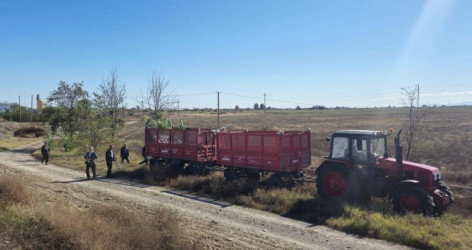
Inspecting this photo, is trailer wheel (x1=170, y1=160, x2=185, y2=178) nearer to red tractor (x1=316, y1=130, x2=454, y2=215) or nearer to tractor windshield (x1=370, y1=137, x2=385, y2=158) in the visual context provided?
red tractor (x1=316, y1=130, x2=454, y2=215)

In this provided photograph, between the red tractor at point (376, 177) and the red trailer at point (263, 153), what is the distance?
6.10 ft

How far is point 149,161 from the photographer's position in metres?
20.3

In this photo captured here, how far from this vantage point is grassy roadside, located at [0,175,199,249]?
7.39 m

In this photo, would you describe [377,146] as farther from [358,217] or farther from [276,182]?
[276,182]

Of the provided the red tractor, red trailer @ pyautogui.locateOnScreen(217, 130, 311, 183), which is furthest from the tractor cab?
red trailer @ pyautogui.locateOnScreen(217, 130, 311, 183)

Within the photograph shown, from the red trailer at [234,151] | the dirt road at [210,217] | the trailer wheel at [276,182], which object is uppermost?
the red trailer at [234,151]

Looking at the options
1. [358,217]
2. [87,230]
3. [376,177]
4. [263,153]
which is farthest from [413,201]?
[87,230]

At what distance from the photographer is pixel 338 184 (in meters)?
12.6

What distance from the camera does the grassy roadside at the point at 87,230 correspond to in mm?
7387

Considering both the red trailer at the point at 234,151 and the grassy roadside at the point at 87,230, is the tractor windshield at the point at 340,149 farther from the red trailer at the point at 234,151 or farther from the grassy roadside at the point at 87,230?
the grassy roadside at the point at 87,230

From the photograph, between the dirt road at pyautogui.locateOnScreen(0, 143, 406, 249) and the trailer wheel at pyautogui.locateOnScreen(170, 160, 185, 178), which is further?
the trailer wheel at pyautogui.locateOnScreen(170, 160, 185, 178)

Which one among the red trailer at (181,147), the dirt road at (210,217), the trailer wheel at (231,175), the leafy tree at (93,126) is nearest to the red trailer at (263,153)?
the trailer wheel at (231,175)

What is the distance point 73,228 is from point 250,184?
24.9ft

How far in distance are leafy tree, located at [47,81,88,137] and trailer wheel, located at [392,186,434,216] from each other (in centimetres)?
2559
